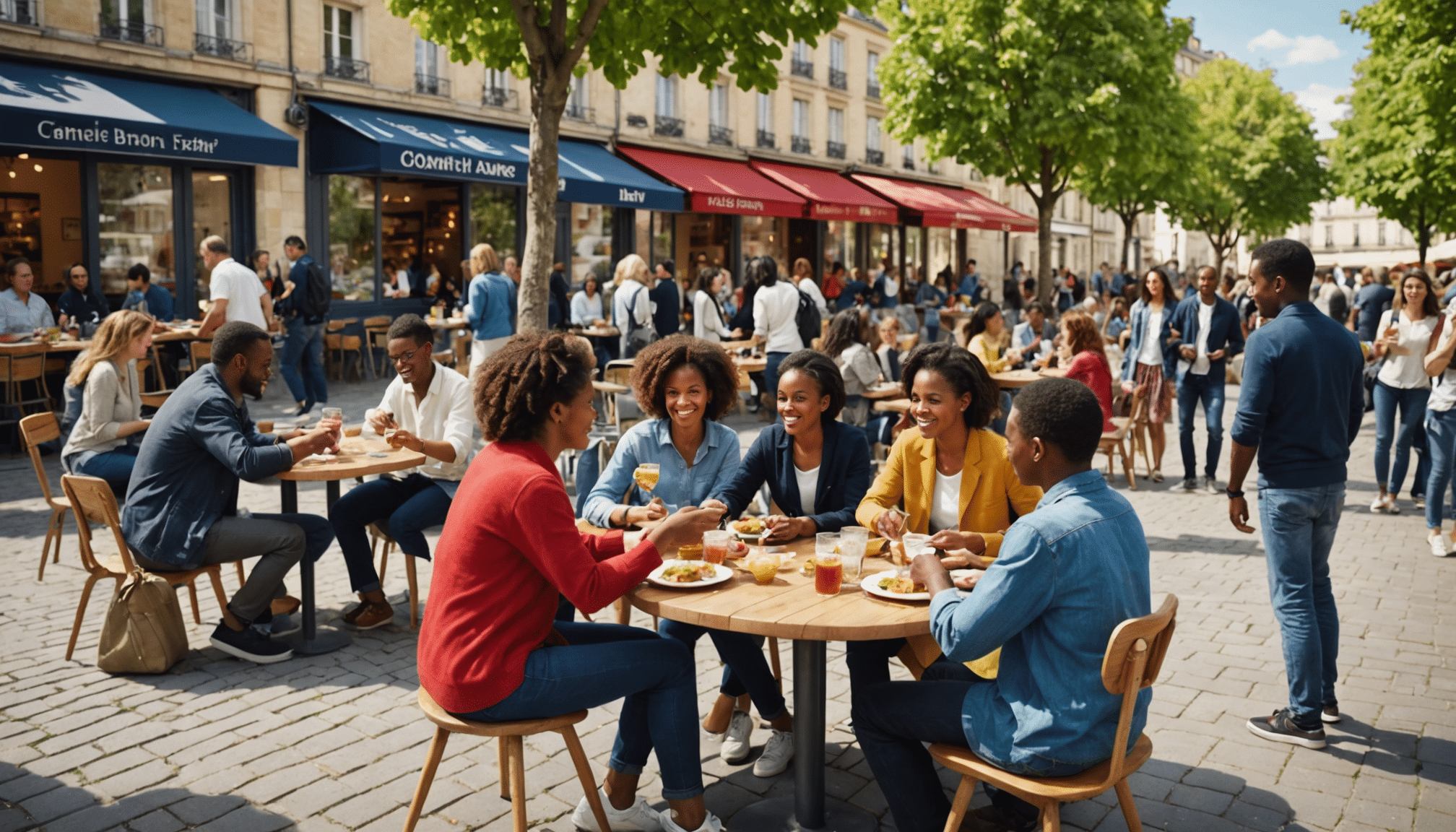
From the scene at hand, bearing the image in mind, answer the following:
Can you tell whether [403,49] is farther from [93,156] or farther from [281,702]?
[281,702]

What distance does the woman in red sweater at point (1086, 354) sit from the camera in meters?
7.87

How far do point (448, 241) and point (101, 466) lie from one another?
14.3 meters

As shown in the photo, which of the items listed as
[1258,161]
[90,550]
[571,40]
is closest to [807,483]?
[90,550]

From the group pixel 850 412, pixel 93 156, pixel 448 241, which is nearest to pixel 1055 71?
pixel 448 241

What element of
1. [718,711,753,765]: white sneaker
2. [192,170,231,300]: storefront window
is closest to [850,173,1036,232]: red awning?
[192,170,231,300]: storefront window

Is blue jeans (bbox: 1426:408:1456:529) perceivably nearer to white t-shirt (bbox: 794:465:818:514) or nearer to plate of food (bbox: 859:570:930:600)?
white t-shirt (bbox: 794:465:818:514)

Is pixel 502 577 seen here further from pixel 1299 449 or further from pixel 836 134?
pixel 836 134

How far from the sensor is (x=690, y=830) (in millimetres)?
3209

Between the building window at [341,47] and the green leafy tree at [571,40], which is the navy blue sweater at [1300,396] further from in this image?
the building window at [341,47]

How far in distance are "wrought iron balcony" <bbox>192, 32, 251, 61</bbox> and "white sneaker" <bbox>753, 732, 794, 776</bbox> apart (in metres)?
14.6

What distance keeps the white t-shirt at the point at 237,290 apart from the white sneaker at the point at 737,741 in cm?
849

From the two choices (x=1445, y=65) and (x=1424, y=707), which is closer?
(x=1424, y=707)

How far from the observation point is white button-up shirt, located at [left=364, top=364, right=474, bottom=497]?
17.9ft

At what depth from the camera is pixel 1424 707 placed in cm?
449
